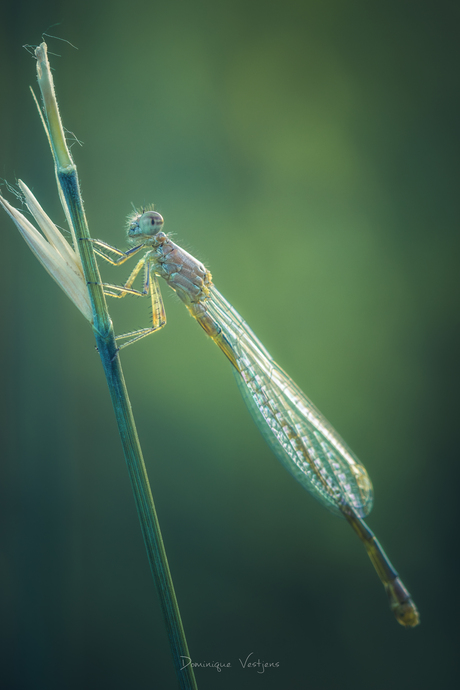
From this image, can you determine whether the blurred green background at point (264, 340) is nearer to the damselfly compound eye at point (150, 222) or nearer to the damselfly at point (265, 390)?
the damselfly at point (265, 390)

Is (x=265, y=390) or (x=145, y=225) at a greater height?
(x=145, y=225)

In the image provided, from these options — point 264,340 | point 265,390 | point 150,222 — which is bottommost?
point 265,390

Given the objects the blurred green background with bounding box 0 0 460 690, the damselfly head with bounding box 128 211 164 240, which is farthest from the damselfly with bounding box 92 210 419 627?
the blurred green background with bounding box 0 0 460 690

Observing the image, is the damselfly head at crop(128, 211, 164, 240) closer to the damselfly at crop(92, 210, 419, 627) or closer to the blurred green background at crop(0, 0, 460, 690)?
the damselfly at crop(92, 210, 419, 627)

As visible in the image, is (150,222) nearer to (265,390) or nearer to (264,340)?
(265,390)

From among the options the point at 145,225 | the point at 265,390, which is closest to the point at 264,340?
the point at 265,390

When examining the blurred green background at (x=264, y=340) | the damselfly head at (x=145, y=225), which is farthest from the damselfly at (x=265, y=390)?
the blurred green background at (x=264, y=340)

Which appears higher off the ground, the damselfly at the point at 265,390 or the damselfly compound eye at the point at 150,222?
the damselfly compound eye at the point at 150,222

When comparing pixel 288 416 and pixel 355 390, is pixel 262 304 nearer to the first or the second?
pixel 355 390
